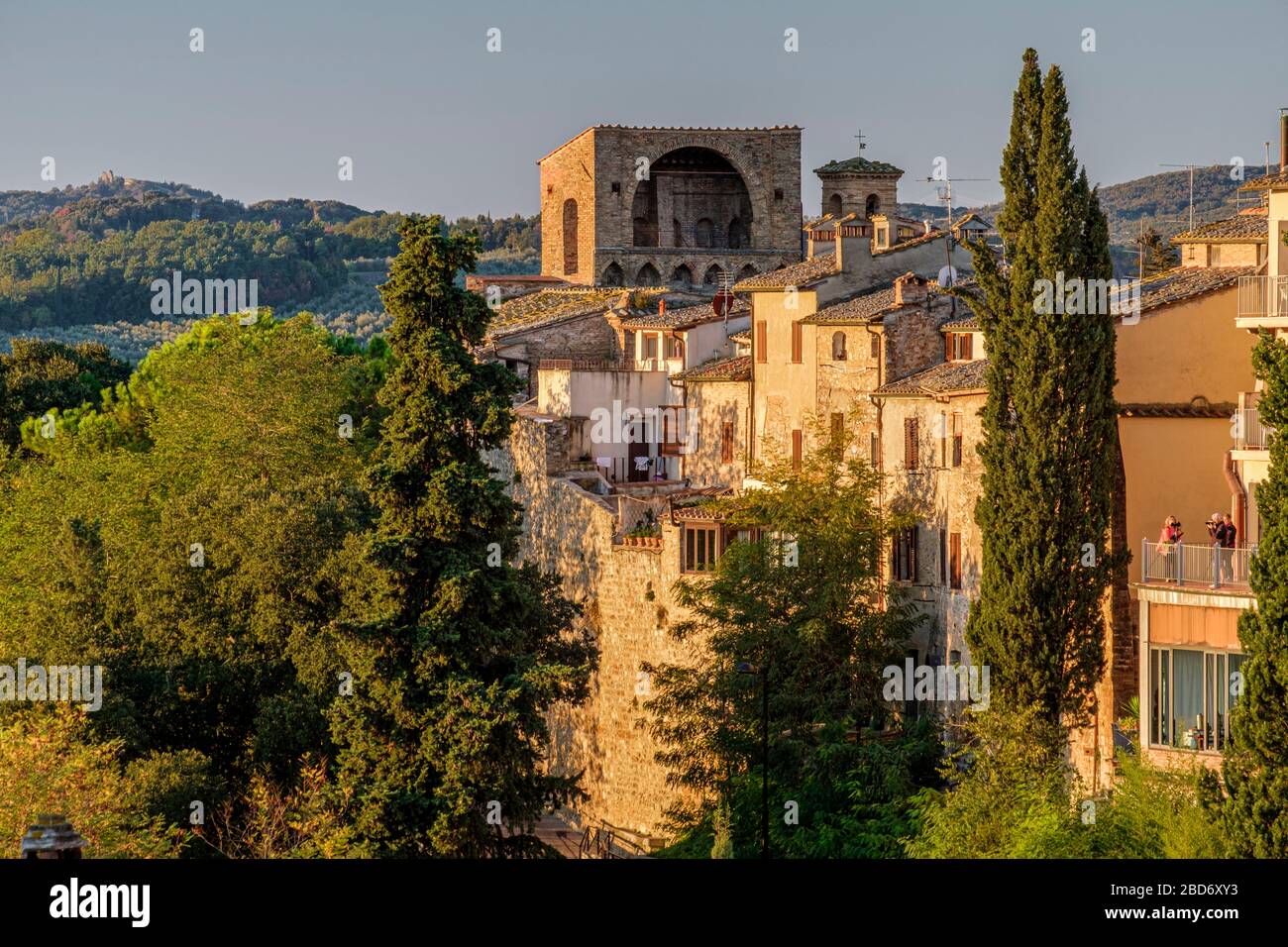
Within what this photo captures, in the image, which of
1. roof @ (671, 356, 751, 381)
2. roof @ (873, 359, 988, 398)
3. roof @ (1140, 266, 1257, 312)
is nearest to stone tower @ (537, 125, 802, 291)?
roof @ (671, 356, 751, 381)

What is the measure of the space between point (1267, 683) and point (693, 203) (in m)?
61.5

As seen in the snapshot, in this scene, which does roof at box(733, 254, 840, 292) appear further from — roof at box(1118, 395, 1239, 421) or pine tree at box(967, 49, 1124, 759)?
pine tree at box(967, 49, 1124, 759)

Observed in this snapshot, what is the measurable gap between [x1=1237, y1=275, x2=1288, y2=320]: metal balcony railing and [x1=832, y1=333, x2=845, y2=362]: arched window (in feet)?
39.7

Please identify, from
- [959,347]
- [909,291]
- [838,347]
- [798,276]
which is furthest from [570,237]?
[959,347]

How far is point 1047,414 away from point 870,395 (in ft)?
31.0

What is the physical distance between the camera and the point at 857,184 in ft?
225

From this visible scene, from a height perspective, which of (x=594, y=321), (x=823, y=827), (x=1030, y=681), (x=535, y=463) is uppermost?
(x=594, y=321)

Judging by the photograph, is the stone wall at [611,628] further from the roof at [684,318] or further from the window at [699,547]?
the roof at [684,318]

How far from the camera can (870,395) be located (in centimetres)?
4097

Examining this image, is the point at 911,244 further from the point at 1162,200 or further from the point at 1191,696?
the point at 1162,200

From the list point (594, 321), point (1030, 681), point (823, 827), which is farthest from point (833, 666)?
point (594, 321)

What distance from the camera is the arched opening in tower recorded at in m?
84.8

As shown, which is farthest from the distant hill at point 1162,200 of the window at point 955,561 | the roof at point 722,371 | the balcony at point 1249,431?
the balcony at point 1249,431
